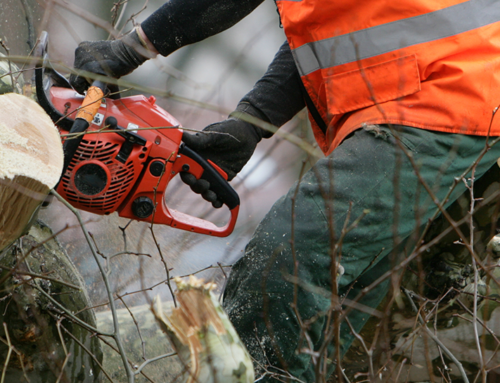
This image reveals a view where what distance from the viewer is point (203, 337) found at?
759 millimetres

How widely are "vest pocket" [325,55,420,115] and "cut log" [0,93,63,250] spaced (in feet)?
2.59

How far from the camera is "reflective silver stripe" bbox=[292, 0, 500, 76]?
4.15 ft

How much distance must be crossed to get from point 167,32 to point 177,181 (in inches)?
104

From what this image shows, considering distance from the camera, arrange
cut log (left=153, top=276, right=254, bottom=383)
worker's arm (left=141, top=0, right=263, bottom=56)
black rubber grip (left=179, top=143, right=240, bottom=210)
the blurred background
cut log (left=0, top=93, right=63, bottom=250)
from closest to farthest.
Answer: cut log (left=153, top=276, right=254, bottom=383)
cut log (left=0, top=93, right=63, bottom=250)
worker's arm (left=141, top=0, right=263, bottom=56)
black rubber grip (left=179, top=143, right=240, bottom=210)
the blurred background

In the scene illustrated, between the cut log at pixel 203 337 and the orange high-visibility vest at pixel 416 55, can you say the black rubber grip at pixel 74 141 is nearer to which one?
the orange high-visibility vest at pixel 416 55

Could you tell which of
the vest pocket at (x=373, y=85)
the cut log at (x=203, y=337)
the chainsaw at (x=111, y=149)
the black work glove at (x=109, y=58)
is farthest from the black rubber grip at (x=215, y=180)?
the cut log at (x=203, y=337)

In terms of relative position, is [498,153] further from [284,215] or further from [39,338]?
[39,338]

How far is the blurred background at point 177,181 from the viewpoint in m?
3.33

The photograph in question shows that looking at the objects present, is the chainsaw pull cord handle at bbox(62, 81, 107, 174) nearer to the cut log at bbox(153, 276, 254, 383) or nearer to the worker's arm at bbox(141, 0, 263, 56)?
the worker's arm at bbox(141, 0, 263, 56)

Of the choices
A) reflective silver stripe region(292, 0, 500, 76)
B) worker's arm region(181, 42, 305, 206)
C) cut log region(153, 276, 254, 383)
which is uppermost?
reflective silver stripe region(292, 0, 500, 76)

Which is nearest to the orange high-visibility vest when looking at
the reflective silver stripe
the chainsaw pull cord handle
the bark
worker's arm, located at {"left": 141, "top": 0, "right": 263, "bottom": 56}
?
the reflective silver stripe

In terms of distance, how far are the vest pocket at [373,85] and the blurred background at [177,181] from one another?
4.87ft

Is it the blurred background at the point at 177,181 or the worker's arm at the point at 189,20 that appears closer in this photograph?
the worker's arm at the point at 189,20

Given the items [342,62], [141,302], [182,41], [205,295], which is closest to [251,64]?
[141,302]
